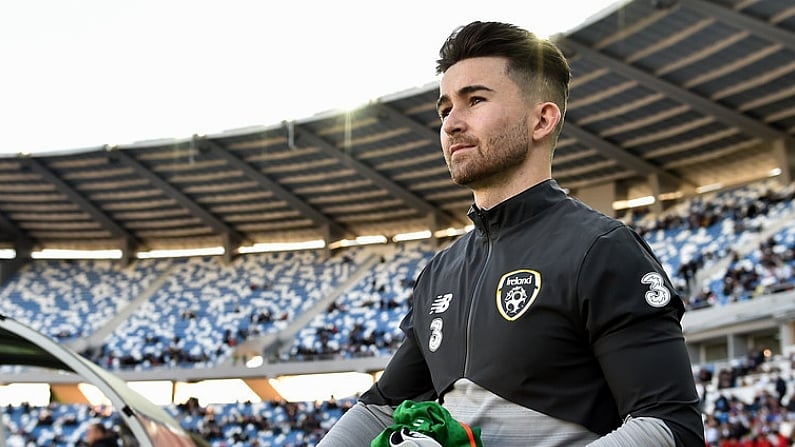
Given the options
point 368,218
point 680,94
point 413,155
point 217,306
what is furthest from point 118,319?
point 680,94

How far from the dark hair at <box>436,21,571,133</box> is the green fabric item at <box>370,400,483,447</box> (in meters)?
0.58

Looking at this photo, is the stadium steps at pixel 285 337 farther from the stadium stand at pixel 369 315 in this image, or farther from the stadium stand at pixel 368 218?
the stadium stand at pixel 369 315

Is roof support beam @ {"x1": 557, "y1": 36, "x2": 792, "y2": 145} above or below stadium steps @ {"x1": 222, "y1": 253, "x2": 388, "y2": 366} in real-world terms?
above

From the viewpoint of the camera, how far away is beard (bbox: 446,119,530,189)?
5.52 ft

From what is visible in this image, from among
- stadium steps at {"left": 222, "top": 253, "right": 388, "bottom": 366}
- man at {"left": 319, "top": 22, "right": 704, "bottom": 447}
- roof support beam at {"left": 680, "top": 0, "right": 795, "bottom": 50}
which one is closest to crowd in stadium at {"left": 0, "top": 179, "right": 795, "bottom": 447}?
stadium steps at {"left": 222, "top": 253, "right": 388, "bottom": 366}

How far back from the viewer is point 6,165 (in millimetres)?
31922

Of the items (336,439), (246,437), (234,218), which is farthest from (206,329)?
(336,439)

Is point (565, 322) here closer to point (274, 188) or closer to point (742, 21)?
point (742, 21)

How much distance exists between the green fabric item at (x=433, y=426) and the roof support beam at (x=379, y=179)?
2743cm

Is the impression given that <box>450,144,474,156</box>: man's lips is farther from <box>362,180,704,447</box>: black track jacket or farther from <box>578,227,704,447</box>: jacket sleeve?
<box>578,227,704,447</box>: jacket sleeve

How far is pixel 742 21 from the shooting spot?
19688 mm

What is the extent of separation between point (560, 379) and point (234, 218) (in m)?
34.3

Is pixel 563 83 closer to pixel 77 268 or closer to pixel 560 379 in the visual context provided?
pixel 560 379

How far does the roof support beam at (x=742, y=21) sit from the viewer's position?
63.8 ft
